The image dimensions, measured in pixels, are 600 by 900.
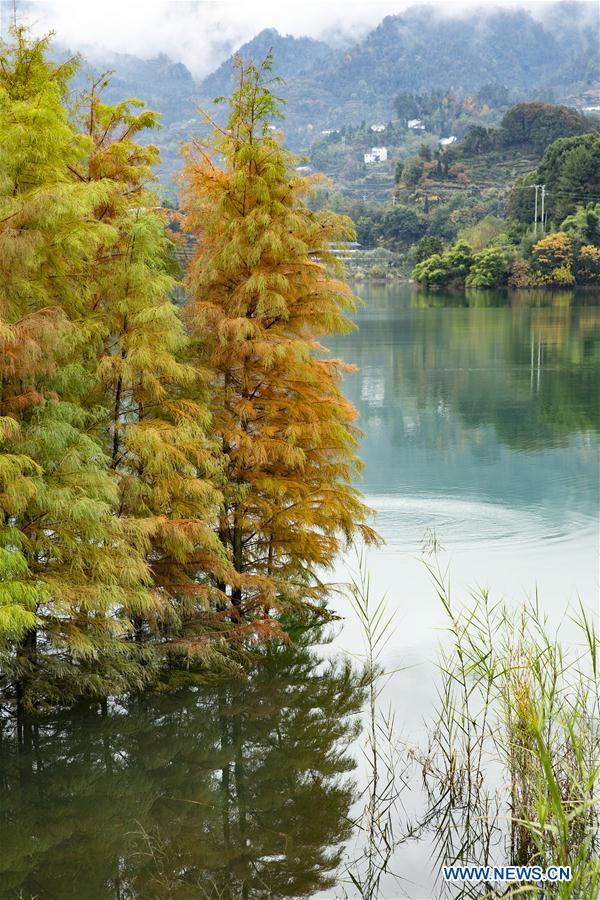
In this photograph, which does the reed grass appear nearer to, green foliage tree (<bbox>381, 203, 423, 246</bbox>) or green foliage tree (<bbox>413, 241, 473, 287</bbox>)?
green foliage tree (<bbox>413, 241, 473, 287</bbox>)

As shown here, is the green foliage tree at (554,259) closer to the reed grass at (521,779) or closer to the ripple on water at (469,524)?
the ripple on water at (469,524)

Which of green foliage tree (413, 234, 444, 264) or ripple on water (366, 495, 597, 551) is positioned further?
green foliage tree (413, 234, 444, 264)

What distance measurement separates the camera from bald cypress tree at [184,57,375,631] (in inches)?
363

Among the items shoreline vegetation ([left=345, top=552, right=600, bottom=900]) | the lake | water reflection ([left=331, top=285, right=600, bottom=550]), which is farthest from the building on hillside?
shoreline vegetation ([left=345, top=552, right=600, bottom=900])

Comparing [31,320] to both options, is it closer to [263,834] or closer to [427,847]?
[263,834]

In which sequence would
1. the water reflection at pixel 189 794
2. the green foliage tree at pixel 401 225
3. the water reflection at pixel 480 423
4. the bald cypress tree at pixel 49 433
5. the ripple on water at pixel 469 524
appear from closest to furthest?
1. the water reflection at pixel 189 794
2. the bald cypress tree at pixel 49 433
3. the ripple on water at pixel 469 524
4. the water reflection at pixel 480 423
5. the green foliage tree at pixel 401 225

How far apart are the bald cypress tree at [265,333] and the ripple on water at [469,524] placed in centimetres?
336

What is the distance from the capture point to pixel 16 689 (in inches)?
327

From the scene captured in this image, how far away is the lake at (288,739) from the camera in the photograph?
627 cm

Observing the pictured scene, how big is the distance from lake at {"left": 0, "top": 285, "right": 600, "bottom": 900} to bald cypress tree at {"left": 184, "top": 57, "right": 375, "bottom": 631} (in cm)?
110

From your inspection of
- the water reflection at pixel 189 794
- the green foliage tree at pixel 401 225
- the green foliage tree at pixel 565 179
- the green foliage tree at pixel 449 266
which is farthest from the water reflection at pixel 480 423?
the green foliage tree at pixel 401 225

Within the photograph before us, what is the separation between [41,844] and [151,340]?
4016 mm

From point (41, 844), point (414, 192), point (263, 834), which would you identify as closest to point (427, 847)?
point (263, 834)

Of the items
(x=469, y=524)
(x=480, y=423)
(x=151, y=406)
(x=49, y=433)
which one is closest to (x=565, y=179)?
(x=480, y=423)
